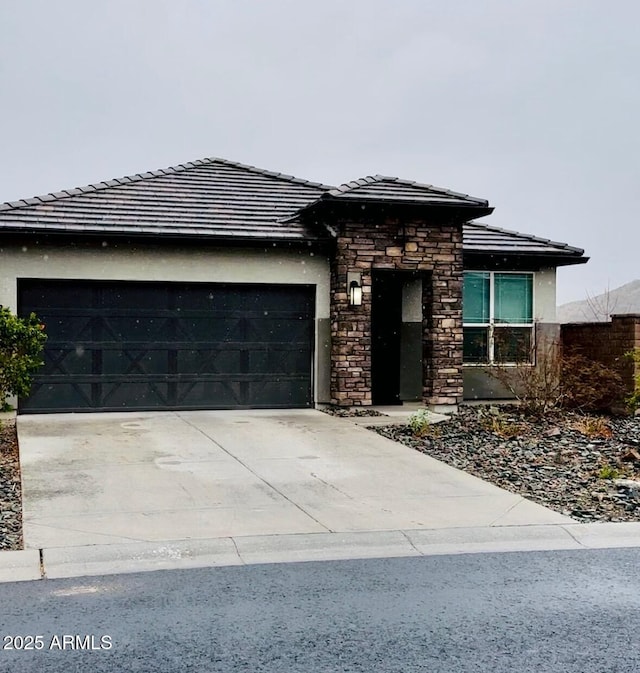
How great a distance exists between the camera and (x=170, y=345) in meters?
15.0

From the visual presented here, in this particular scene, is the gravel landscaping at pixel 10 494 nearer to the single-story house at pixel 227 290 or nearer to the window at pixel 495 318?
the single-story house at pixel 227 290

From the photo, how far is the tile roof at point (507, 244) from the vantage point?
1669 centimetres

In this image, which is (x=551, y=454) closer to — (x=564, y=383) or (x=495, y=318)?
(x=564, y=383)

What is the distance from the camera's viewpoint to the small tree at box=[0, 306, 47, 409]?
39.5 ft

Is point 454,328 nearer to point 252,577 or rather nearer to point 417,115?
point 252,577

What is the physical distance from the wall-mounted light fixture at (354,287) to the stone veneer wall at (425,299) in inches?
3.1

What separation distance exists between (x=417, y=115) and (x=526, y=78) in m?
10.0

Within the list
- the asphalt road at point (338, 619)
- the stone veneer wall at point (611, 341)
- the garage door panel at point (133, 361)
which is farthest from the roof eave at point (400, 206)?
the asphalt road at point (338, 619)

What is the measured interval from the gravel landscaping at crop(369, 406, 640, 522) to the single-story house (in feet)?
6.64

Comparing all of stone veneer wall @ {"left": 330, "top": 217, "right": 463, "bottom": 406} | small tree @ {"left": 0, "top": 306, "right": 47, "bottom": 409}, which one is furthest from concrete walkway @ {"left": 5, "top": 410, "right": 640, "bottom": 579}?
stone veneer wall @ {"left": 330, "top": 217, "right": 463, "bottom": 406}

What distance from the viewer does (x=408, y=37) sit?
28828 millimetres

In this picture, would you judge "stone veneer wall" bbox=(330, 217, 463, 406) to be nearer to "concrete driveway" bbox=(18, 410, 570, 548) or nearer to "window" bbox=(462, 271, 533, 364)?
"window" bbox=(462, 271, 533, 364)

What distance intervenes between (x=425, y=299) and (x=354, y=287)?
1624mm

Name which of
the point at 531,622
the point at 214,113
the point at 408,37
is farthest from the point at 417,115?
the point at 531,622
